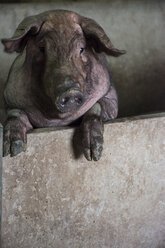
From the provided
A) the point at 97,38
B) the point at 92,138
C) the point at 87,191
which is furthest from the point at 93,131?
the point at 97,38

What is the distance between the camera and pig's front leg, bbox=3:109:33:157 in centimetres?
179

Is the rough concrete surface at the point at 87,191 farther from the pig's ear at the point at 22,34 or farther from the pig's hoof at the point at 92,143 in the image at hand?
the pig's ear at the point at 22,34

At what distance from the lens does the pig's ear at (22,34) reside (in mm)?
1878

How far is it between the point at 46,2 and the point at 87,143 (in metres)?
1.77

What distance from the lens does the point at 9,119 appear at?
1962 millimetres

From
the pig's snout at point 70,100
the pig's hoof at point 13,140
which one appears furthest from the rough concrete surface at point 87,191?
the pig's snout at point 70,100

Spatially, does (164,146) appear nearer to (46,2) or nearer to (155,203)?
(155,203)

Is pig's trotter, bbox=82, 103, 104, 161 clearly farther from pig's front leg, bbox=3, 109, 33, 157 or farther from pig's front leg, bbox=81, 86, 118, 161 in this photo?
pig's front leg, bbox=3, 109, 33, 157

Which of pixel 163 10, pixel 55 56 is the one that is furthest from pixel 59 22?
pixel 163 10

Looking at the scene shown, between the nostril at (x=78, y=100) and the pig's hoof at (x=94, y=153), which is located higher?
the nostril at (x=78, y=100)

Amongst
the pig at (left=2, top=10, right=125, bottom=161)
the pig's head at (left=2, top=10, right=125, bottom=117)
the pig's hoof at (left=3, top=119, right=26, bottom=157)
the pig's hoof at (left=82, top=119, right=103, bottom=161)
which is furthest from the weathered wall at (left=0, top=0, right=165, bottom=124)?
the pig's hoof at (left=3, top=119, right=26, bottom=157)

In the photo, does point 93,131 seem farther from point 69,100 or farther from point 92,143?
point 69,100

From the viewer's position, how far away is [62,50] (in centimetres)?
186

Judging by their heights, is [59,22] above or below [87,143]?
above
